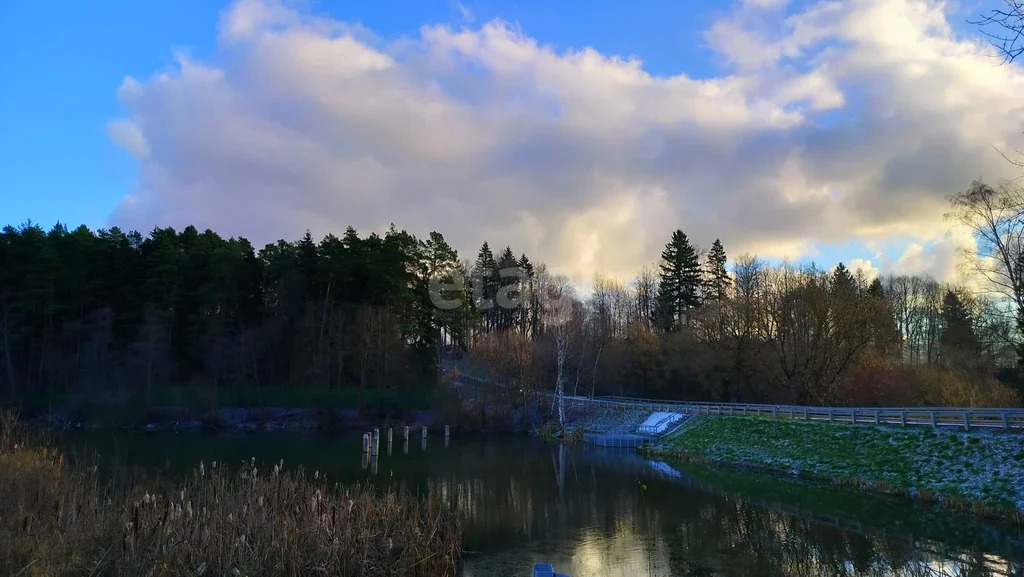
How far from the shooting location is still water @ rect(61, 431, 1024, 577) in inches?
471

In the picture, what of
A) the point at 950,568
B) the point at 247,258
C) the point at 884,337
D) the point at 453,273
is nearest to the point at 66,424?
the point at 247,258

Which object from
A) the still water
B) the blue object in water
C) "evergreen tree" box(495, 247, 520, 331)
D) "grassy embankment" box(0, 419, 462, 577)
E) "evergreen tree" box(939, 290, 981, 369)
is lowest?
the still water

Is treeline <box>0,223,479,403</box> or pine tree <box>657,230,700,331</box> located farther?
pine tree <box>657,230,700,331</box>

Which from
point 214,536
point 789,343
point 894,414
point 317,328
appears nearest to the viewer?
point 214,536

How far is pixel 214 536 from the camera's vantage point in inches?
372

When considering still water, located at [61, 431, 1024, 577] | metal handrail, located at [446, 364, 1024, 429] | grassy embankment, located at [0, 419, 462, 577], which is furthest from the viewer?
metal handrail, located at [446, 364, 1024, 429]

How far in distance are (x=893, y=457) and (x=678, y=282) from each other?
163ft

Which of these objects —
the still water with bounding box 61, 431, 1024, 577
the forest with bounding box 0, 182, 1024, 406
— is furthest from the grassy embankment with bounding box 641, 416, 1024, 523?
the forest with bounding box 0, 182, 1024, 406

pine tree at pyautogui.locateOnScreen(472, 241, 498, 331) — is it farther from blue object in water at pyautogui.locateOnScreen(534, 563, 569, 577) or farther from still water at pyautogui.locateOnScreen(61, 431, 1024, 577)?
blue object in water at pyautogui.locateOnScreen(534, 563, 569, 577)

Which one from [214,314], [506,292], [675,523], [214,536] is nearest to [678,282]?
[506,292]

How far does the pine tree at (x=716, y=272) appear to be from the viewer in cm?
7188

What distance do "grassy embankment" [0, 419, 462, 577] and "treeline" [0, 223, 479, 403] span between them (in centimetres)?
4391

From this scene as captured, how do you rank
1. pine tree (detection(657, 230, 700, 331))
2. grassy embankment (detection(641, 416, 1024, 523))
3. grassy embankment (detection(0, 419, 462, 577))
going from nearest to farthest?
grassy embankment (detection(0, 419, 462, 577)) < grassy embankment (detection(641, 416, 1024, 523)) < pine tree (detection(657, 230, 700, 331))

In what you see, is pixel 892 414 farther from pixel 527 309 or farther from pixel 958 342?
pixel 527 309
